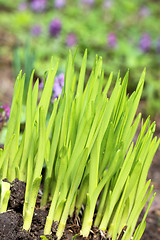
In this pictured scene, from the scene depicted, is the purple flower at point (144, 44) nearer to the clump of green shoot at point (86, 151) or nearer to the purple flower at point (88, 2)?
the purple flower at point (88, 2)

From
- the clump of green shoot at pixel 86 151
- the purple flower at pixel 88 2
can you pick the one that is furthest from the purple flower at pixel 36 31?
the clump of green shoot at pixel 86 151

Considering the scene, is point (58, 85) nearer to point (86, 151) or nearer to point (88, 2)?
point (86, 151)

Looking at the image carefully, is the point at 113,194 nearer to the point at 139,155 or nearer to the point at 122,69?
the point at 139,155

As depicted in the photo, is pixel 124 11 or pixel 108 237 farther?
pixel 124 11

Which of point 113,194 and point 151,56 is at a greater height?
point 151,56

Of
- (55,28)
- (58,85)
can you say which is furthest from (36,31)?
(58,85)

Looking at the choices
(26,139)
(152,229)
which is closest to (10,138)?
(26,139)
